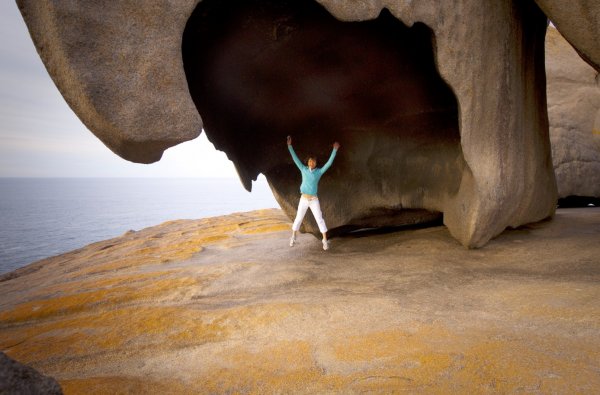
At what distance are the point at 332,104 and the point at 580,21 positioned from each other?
205cm

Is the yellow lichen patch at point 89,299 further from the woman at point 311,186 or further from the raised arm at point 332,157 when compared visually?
the raised arm at point 332,157

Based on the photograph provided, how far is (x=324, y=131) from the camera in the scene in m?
4.03

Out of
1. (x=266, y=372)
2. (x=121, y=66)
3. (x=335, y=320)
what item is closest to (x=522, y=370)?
(x=335, y=320)

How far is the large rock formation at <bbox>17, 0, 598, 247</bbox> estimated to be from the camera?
1859 millimetres

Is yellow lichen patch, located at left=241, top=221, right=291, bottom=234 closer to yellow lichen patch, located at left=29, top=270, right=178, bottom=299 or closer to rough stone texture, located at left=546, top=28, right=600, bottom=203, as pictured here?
yellow lichen patch, located at left=29, top=270, right=178, bottom=299

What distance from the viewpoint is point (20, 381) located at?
97cm

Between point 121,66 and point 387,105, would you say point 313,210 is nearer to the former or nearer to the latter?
point 387,105

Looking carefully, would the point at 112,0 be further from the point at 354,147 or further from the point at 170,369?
the point at 354,147

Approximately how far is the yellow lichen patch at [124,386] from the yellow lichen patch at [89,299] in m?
1.20

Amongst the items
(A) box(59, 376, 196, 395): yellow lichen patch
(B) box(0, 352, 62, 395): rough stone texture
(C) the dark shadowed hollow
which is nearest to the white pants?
(C) the dark shadowed hollow

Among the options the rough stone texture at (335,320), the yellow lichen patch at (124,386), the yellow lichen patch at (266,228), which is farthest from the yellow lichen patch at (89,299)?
the yellow lichen patch at (266,228)

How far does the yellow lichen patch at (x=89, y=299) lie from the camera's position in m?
2.78

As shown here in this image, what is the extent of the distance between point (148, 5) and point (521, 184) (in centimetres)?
329

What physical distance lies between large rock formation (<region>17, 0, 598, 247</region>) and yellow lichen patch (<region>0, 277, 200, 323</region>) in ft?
4.22
